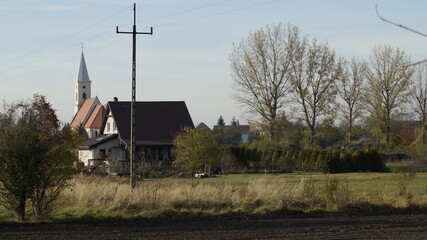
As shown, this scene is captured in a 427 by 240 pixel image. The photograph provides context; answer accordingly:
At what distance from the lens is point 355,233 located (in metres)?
16.0

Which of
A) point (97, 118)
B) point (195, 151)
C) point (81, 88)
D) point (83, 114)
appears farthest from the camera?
point (81, 88)

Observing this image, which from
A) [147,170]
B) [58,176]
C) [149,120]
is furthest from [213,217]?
[149,120]

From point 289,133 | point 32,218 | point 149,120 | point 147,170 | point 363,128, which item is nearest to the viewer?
point 32,218

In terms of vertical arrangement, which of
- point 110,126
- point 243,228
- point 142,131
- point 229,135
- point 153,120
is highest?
point 229,135

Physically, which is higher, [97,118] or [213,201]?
[97,118]

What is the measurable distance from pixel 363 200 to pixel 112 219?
27.1 ft

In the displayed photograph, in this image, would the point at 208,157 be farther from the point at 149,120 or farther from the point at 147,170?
the point at 149,120

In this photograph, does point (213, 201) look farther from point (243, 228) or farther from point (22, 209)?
point (22, 209)

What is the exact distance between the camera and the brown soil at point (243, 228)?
15.7m

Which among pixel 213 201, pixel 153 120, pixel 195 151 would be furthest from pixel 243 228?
pixel 153 120

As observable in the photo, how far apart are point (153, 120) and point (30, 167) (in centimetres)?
4410

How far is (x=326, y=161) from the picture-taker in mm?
49656

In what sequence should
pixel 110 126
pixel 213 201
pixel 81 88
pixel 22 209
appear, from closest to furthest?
pixel 22 209
pixel 213 201
pixel 110 126
pixel 81 88

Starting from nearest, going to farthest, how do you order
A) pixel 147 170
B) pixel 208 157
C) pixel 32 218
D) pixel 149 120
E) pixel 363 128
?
pixel 32 218
pixel 147 170
pixel 208 157
pixel 149 120
pixel 363 128
